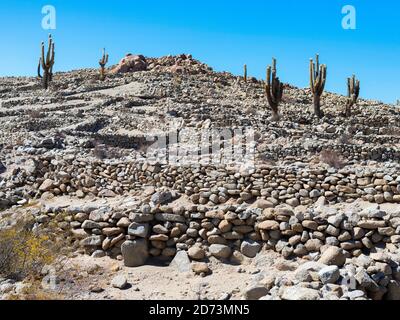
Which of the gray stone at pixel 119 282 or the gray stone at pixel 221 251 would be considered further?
the gray stone at pixel 221 251

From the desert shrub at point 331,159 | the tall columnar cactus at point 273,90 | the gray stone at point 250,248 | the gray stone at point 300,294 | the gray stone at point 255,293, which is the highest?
the tall columnar cactus at point 273,90

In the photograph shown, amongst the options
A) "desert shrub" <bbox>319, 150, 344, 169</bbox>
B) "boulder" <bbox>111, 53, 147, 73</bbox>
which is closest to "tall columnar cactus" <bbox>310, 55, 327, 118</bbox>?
"desert shrub" <bbox>319, 150, 344, 169</bbox>

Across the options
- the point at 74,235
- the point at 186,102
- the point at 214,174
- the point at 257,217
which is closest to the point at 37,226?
the point at 74,235

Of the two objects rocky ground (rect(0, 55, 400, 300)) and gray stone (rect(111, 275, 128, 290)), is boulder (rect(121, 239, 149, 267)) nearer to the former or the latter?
rocky ground (rect(0, 55, 400, 300))

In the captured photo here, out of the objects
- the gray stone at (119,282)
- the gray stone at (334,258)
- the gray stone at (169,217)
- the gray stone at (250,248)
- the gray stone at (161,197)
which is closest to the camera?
the gray stone at (334,258)

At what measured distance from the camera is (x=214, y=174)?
29.1 ft

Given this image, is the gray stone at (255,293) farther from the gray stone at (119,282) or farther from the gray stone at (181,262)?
the gray stone at (119,282)

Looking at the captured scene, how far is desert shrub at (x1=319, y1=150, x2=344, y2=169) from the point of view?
32.7ft

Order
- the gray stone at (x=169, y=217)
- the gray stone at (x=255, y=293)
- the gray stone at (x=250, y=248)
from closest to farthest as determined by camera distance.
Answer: the gray stone at (x=255, y=293) → the gray stone at (x=250, y=248) → the gray stone at (x=169, y=217)

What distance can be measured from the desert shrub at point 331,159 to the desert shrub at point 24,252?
6958 mm

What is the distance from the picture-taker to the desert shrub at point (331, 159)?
9.98 m

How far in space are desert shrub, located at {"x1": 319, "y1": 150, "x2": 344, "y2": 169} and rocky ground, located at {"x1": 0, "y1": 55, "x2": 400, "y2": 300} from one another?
73 millimetres

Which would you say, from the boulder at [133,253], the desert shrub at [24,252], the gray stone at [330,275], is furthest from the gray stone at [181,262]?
the gray stone at [330,275]
